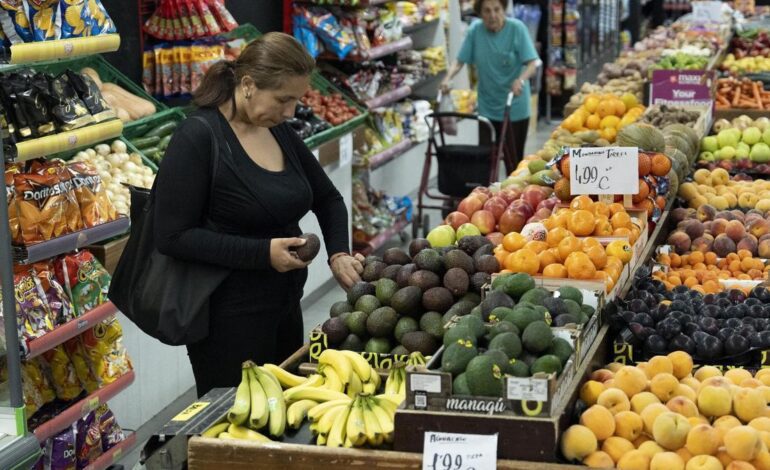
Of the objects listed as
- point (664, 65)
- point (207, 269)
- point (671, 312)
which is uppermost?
point (207, 269)

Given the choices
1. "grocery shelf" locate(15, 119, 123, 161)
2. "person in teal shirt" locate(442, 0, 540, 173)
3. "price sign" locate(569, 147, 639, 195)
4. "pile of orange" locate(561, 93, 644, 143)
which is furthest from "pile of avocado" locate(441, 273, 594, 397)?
"person in teal shirt" locate(442, 0, 540, 173)

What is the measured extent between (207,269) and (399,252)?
586 millimetres

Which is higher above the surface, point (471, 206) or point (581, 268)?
point (581, 268)

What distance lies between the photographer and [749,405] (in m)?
2.67

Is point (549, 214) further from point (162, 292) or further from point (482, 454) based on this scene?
point (482, 454)

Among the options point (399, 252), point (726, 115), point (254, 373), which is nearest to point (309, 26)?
point (726, 115)

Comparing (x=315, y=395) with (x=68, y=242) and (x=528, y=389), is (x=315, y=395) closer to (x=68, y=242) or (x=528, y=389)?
(x=528, y=389)

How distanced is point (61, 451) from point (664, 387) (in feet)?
7.90

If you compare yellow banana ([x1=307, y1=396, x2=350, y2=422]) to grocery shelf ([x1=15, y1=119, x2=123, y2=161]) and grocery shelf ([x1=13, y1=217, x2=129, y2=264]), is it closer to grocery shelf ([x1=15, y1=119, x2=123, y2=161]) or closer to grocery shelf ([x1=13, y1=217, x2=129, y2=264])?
grocery shelf ([x1=13, y1=217, x2=129, y2=264])

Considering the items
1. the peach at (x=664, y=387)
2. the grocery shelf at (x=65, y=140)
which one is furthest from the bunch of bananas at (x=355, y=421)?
the grocery shelf at (x=65, y=140)

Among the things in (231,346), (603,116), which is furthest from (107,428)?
(603,116)

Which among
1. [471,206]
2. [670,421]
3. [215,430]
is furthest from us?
[471,206]

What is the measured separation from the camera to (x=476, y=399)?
97.1 inches

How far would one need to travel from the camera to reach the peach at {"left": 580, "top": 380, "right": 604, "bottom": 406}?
2781 mm
